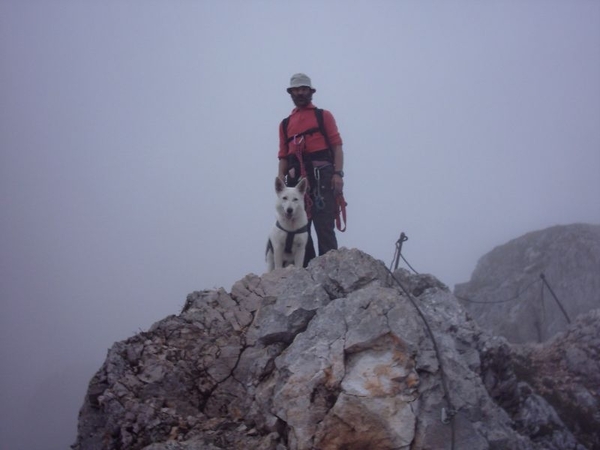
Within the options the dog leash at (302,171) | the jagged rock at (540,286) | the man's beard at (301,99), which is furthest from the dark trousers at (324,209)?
the jagged rock at (540,286)

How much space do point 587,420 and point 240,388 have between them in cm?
495

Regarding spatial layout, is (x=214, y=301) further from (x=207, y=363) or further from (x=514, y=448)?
(x=514, y=448)

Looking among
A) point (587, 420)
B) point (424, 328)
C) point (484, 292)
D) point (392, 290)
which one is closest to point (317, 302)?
point (392, 290)

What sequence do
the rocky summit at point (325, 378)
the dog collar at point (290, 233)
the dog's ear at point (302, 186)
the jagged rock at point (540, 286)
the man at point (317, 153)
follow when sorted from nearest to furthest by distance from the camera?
the rocky summit at point (325, 378), the dog's ear at point (302, 186), the man at point (317, 153), the dog collar at point (290, 233), the jagged rock at point (540, 286)

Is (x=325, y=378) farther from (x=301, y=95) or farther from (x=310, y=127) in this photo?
(x=301, y=95)

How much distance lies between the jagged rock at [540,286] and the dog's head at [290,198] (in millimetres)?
8872

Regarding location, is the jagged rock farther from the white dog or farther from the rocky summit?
the rocky summit

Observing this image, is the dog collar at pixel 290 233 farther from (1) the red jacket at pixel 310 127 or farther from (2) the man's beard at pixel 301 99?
(2) the man's beard at pixel 301 99

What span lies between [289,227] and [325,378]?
13.8 feet

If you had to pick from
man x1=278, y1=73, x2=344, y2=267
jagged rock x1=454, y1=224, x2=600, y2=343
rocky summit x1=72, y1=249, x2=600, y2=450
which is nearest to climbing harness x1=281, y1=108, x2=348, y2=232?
man x1=278, y1=73, x2=344, y2=267

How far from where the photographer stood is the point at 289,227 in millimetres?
9172

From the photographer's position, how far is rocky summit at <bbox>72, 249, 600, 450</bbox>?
502 cm

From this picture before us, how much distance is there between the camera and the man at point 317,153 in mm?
8930

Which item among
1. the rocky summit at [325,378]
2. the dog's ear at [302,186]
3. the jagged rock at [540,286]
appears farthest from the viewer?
the jagged rock at [540,286]
